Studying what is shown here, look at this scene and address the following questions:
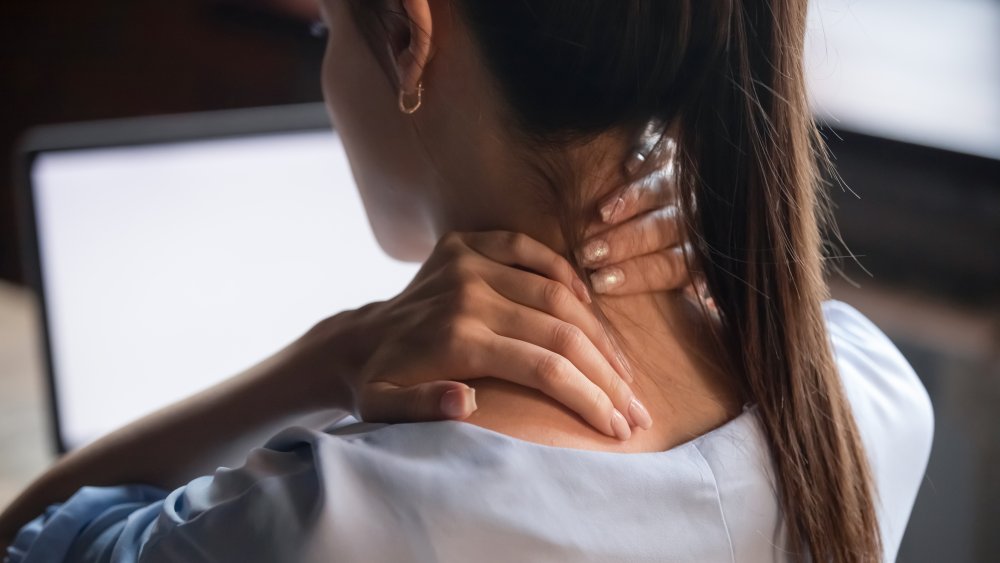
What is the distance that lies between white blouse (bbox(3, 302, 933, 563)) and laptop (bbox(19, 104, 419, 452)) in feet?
1.28

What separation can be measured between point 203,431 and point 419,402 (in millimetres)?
253

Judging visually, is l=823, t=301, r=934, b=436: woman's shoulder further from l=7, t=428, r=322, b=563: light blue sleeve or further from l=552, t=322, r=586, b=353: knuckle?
l=7, t=428, r=322, b=563: light blue sleeve

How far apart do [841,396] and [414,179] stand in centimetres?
30

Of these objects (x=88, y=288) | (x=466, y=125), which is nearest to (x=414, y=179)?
(x=466, y=125)

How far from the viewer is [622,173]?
0.59m

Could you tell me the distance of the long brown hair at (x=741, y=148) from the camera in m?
0.53

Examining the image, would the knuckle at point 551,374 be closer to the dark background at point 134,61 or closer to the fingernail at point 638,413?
the fingernail at point 638,413

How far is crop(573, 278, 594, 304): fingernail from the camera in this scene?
59cm

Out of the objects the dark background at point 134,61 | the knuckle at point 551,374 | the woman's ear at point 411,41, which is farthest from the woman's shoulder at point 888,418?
the dark background at point 134,61

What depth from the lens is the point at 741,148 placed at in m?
0.57

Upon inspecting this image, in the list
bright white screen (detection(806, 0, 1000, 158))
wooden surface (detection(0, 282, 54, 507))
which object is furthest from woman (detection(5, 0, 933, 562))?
bright white screen (detection(806, 0, 1000, 158))

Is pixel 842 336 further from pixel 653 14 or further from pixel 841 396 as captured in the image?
pixel 653 14

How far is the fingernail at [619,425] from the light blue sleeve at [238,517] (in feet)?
0.52

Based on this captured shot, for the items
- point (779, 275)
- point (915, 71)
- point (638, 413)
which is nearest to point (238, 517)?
point (638, 413)
